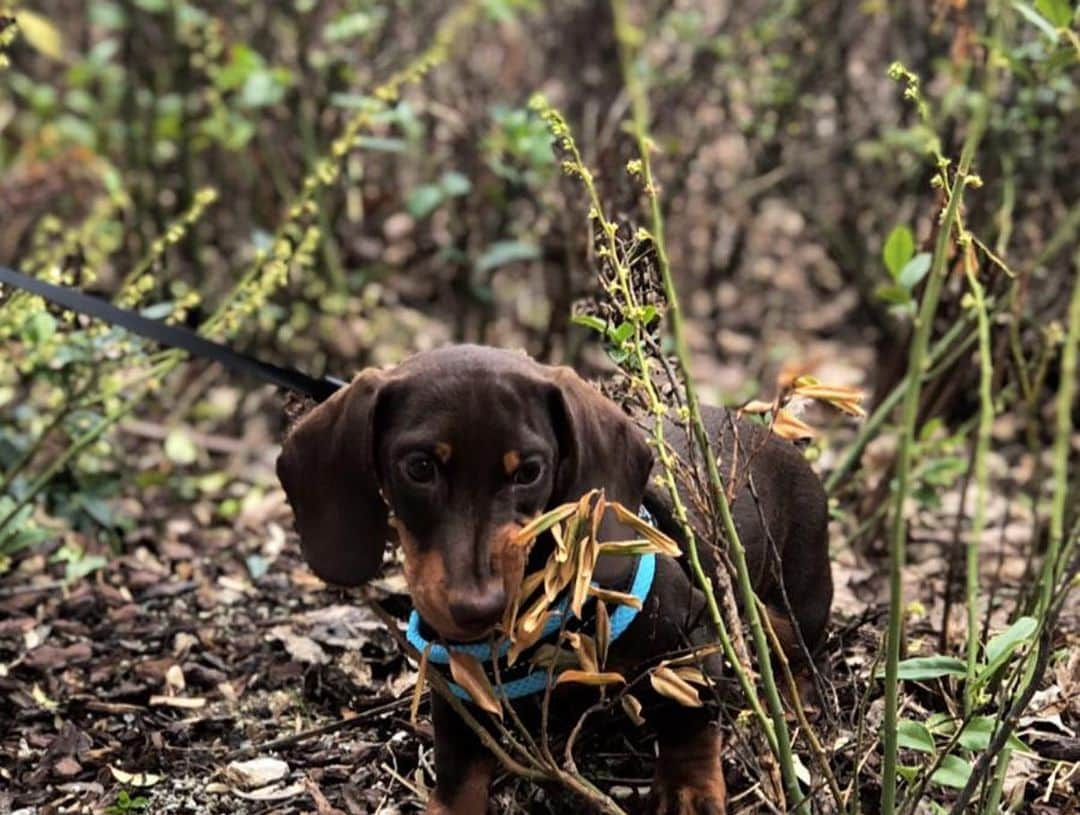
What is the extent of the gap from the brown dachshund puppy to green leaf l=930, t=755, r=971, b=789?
0.95ft

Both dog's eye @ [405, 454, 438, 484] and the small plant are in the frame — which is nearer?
dog's eye @ [405, 454, 438, 484]

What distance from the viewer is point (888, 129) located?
6094 mm

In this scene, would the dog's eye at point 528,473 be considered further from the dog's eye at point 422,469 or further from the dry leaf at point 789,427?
the dry leaf at point 789,427

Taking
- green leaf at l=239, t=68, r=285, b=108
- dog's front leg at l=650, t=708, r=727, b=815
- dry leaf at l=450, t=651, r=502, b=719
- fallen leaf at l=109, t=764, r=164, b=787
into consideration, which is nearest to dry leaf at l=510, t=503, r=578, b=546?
dry leaf at l=450, t=651, r=502, b=719

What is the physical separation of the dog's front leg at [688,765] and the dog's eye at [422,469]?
2.10 feet

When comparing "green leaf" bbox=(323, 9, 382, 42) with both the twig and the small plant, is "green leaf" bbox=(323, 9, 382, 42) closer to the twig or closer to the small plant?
the twig

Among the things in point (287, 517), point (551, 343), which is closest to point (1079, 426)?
point (551, 343)

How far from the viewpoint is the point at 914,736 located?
8.10 feet

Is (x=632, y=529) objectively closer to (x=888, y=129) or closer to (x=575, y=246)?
(x=575, y=246)

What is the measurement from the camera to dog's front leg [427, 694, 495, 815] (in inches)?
111

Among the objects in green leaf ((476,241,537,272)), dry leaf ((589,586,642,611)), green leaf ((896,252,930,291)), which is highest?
green leaf ((896,252,930,291))

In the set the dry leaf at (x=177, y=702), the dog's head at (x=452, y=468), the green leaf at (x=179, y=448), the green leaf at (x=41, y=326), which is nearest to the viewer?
the dog's head at (x=452, y=468)

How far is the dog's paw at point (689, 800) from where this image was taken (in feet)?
9.20

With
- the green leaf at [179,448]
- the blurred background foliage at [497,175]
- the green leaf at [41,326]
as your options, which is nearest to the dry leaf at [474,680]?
the green leaf at [41,326]
